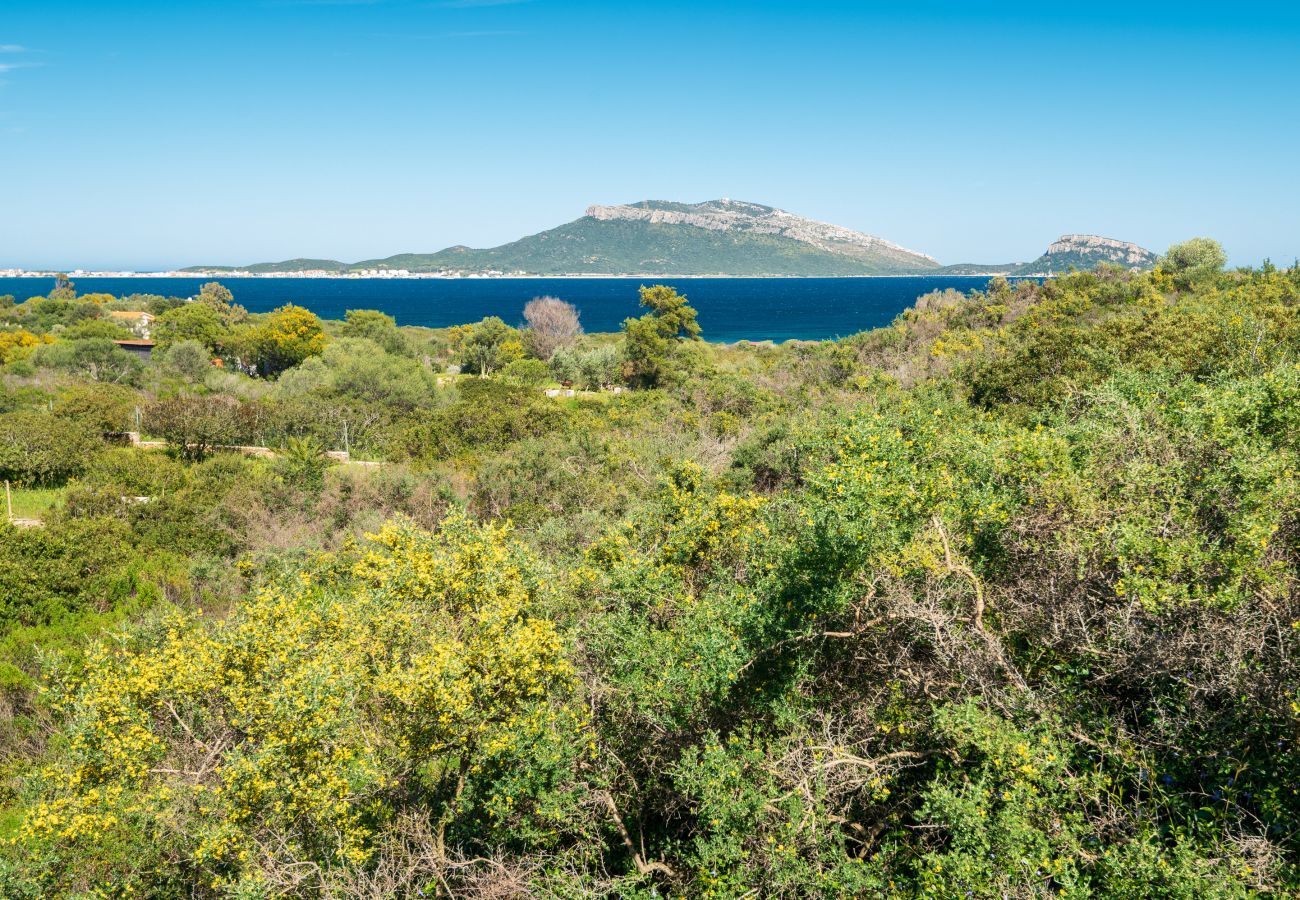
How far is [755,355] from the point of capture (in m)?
64.0

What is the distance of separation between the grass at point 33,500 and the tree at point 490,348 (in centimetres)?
4238

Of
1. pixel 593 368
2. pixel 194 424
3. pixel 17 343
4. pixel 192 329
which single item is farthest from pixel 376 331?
pixel 194 424

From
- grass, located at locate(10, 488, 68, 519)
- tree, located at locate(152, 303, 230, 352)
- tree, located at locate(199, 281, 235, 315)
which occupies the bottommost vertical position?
grass, located at locate(10, 488, 68, 519)

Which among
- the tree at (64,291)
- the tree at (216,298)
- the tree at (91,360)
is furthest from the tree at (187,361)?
the tree at (64,291)

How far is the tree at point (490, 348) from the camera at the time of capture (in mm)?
71188

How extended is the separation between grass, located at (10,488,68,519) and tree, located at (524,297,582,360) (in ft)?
161

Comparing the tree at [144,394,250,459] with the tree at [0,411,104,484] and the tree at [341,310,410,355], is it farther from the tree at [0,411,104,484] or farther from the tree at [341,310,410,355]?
the tree at [341,310,410,355]

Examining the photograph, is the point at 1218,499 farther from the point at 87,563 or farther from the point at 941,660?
the point at 87,563

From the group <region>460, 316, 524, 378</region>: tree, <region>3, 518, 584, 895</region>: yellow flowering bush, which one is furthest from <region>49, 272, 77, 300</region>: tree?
<region>3, 518, 584, 895</region>: yellow flowering bush

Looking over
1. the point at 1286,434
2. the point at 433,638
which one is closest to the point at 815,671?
the point at 433,638

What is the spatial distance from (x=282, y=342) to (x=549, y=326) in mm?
26365

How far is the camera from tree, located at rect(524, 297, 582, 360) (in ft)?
252

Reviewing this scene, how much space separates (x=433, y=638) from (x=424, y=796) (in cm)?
246

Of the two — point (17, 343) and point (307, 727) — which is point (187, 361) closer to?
point (17, 343)
